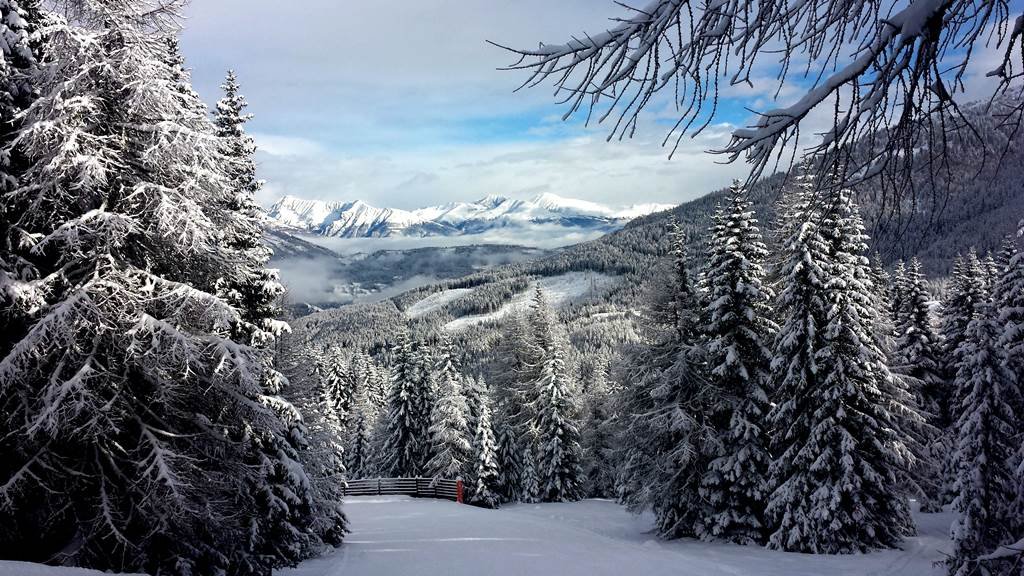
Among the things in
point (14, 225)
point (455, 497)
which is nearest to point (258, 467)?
point (14, 225)

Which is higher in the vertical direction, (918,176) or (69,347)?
(918,176)

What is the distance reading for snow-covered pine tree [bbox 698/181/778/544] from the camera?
18.4 metres

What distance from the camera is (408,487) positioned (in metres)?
30.8

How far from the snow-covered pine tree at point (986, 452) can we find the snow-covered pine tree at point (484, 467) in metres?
22.6

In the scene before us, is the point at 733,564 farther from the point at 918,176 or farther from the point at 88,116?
the point at 88,116

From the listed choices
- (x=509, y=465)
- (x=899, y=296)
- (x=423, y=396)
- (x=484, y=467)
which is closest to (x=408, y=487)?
(x=484, y=467)

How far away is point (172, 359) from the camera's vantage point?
814 centimetres

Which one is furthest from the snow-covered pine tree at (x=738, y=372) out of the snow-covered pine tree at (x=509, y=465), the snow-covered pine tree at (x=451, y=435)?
the snow-covered pine tree at (x=509, y=465)

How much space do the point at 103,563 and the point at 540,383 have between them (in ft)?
94.7

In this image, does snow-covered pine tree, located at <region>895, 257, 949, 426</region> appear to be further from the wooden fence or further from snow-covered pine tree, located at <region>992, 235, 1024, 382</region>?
the wooden fence

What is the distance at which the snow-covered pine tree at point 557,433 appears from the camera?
34.5 meters

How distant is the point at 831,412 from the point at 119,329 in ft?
59.2

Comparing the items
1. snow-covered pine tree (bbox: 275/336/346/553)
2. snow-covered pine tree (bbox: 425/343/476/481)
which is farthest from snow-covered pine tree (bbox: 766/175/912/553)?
snow-covered pine tree (bbox: 425/343/476/481)

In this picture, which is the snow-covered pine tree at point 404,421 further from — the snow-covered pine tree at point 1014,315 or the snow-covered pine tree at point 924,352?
the snow-covered pine tree at point 1014,315
